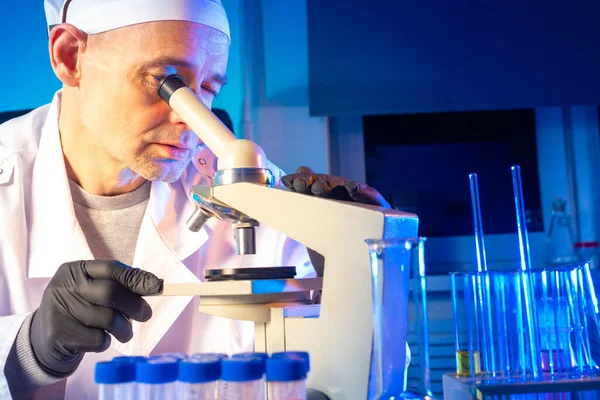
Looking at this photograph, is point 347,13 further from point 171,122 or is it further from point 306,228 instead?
point 306,228

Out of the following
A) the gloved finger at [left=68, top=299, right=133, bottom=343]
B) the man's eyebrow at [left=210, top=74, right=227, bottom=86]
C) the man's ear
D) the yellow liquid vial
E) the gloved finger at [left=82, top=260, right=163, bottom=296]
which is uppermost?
the man's ear

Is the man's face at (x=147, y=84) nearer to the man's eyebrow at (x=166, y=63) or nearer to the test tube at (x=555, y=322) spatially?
the man's eyebrow at (x=166, y=63)

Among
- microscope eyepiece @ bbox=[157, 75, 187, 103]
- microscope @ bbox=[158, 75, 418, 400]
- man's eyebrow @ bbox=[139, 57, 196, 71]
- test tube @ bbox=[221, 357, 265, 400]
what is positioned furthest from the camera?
man's eyebrow @ bbox=[139, 57, 196, 71]

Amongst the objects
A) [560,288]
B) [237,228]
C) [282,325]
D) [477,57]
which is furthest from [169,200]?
[477,57]

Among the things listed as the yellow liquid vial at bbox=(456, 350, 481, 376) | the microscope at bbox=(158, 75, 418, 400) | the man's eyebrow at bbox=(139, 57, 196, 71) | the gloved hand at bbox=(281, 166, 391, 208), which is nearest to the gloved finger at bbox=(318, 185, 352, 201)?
the gloved hand at bbox=(281, 166, 391, 208)

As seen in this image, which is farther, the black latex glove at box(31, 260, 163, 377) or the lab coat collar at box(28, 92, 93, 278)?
the lab coat collar at box(28, 92, 93, 278)

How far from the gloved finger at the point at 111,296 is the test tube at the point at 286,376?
15.0 inches

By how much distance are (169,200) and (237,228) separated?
0.65 meters

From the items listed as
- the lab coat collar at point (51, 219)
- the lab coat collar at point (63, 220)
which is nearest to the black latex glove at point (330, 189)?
the lab coat collar at point (63, 220)

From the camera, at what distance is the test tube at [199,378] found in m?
0.60

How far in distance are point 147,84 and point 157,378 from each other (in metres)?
0.85

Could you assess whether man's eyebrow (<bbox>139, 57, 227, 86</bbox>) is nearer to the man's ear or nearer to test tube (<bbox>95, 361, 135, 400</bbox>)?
the man's ear

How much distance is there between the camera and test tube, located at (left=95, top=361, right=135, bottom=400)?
2.02ft

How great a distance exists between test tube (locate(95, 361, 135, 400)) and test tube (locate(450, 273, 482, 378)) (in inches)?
19.7
